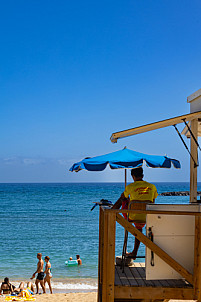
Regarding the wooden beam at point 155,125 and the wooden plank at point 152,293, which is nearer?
the wooden plank at point 152,293

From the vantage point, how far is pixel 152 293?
5.24 metres

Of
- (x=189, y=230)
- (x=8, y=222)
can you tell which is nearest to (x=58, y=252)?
(x=8, y=222)

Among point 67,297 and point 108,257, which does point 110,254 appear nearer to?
point 108,257

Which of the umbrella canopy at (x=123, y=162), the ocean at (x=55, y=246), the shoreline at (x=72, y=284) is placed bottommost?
the ocean at (x=55, y=246)

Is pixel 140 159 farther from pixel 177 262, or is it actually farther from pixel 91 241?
pixel 91 241

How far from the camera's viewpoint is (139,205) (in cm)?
565

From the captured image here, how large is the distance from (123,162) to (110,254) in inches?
84.6

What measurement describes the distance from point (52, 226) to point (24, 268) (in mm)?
16795

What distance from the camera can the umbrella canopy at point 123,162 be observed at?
7.00 m

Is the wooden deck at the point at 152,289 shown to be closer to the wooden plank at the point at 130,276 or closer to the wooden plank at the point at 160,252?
the wooden plank at the point at 130,276

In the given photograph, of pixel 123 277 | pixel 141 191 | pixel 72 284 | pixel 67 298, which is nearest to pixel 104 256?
pixel 123 277

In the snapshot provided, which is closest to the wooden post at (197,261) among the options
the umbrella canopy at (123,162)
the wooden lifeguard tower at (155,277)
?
the wooden lifeguard tower at (155,277)

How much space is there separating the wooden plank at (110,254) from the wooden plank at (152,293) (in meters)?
0.09

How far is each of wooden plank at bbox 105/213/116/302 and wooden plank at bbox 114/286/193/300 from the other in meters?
0.09
